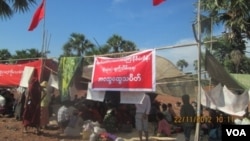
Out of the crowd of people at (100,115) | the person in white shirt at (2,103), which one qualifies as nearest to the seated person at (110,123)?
the crowd of people at (100,115)

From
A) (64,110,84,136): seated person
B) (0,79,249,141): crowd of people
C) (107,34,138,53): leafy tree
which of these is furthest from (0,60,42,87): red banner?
(107,34,138,53): leafy tree

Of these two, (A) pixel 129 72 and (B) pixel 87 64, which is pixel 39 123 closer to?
(B) pixel 87 64

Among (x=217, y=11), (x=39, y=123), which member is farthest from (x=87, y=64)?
(x=217, y=11)

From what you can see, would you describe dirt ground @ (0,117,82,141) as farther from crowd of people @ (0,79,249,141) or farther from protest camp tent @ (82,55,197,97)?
protest camp tent @ (82,55,197,97)

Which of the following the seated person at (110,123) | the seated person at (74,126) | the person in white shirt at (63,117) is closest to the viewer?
the seated person at (74,126)

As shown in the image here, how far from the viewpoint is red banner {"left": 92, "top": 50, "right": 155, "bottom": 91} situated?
369 inches

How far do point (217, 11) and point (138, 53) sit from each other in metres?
5.52

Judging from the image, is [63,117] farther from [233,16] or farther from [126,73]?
[233,16]

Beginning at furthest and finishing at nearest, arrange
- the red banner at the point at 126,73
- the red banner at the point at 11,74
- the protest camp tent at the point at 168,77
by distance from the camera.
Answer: the red banner at the point at 11,74 < the protest camp tent at the point at 168,77 < the red banner at the point at 126,73

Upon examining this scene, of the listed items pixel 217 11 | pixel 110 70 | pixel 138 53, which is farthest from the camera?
pixel 217 11

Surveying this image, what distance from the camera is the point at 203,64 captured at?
893 cm

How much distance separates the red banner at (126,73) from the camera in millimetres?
9383
